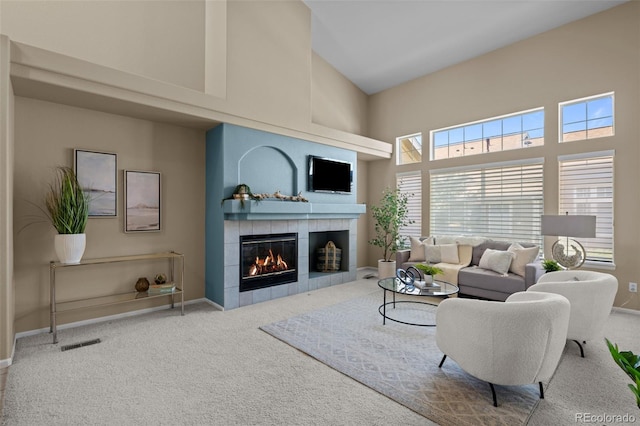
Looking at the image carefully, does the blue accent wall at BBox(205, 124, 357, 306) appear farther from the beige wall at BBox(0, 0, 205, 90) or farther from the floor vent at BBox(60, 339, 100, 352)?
the floor vent at BBox(60, 339, 100, 352)

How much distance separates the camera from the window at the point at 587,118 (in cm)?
438

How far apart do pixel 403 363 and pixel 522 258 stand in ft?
9.09

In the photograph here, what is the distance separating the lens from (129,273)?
4051mm

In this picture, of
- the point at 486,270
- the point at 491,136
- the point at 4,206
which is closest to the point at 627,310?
the point at 486,270

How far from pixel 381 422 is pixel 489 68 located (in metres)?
5.75

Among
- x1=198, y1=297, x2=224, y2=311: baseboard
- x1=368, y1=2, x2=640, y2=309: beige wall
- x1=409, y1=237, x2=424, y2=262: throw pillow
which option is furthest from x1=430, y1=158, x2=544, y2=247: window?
x1=198, y1=297, x2=224, y2=311: baseboard

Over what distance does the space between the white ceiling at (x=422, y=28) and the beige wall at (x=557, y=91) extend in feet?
0.74

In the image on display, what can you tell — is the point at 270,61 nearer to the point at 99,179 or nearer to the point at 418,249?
the point at 99,179

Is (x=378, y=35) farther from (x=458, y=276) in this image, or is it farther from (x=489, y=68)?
(x=458, y=276)

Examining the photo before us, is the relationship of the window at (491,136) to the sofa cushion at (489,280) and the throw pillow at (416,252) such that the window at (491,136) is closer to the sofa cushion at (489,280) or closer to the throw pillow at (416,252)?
the throw pillow at (416,252)

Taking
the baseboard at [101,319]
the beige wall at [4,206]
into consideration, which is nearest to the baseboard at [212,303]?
the baseboard at [101,319]

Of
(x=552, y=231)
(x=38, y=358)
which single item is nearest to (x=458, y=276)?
(x=552, y=231)

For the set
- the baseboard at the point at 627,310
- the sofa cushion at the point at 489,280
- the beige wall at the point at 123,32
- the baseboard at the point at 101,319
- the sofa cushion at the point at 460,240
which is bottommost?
the baseboard at the point at 101,319

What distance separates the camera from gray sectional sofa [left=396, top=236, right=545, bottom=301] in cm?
417
